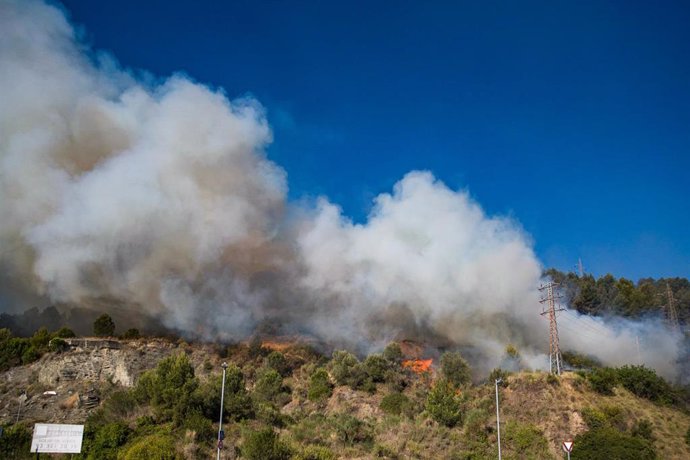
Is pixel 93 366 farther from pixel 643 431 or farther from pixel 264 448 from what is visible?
pixel 643 431

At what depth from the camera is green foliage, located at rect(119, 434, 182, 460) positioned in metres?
34.0

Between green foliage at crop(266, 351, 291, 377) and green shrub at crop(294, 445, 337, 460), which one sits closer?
green shrub at crop(294, 445, 337, 460)

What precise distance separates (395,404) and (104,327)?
37.9 meters

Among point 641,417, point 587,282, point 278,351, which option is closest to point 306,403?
point 278,351

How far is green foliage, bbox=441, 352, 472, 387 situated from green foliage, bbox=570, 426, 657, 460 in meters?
21.2

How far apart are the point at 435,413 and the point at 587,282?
5820cm

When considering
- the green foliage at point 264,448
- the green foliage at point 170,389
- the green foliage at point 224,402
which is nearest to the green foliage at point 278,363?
the green foliage at point 224,402

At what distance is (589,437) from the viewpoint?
45406 millimetres

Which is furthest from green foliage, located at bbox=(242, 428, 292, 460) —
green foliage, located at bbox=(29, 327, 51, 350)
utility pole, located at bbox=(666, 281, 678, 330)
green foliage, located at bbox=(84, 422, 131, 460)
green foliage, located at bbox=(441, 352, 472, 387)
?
utility pole, located at bbox=(666, 281, 678, 330)

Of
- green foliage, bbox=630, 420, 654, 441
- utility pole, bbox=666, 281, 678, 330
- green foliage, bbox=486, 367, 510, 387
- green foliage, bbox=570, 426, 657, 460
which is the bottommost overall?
green foliage, bbox=570, 426, 657, 460

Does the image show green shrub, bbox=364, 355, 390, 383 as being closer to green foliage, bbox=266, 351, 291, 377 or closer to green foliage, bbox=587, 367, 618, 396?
green foliage, bbox=266, 351, 291, 377

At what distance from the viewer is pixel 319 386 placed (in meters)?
63.4

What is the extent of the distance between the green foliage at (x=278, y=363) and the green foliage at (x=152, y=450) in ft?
118

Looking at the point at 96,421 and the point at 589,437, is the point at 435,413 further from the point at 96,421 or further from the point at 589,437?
the point at 96,421
